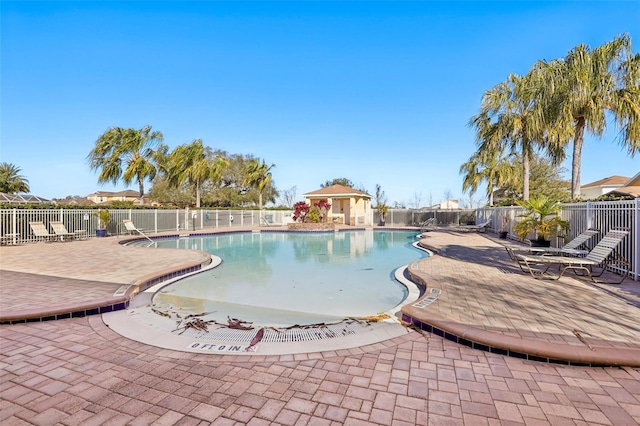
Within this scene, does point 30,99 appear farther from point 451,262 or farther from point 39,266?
point 451,262

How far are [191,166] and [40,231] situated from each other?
14.6 metres

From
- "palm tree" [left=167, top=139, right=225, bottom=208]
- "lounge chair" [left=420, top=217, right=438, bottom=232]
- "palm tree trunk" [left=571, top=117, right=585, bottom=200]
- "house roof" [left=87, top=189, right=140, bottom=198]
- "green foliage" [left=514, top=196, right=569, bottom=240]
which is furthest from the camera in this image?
"house roof" [left=87, top=189, right=140, bottom=198]

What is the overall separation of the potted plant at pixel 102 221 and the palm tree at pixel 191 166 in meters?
10.8

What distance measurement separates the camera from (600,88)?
30.9ft

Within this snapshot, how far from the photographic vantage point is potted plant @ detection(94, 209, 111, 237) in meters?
14.8

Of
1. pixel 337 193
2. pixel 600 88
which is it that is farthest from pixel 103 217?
pixel 600 88

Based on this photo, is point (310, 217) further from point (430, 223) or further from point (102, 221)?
point (102, 221)

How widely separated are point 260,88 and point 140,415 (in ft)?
60.4

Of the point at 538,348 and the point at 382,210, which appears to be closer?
the point at 538,348

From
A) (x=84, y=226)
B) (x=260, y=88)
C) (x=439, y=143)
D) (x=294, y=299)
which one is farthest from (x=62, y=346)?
(x=439, y=143)

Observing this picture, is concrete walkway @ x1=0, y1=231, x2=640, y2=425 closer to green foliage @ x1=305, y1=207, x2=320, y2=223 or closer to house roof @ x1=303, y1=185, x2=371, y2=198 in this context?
green foliage @ x1=305, y1=207, x2=320, y2=223

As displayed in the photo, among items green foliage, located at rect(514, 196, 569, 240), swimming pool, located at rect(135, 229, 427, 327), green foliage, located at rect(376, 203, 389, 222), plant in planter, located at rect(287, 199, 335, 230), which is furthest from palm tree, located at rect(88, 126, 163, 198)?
green foliage, located at rect(514, 196, 569, 240)

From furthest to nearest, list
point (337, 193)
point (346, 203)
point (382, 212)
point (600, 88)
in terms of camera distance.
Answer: point (346, 203) < point (337, 193) < point (382, 212) < point (600, 88)

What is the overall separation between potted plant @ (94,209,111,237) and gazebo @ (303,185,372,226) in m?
15.7
